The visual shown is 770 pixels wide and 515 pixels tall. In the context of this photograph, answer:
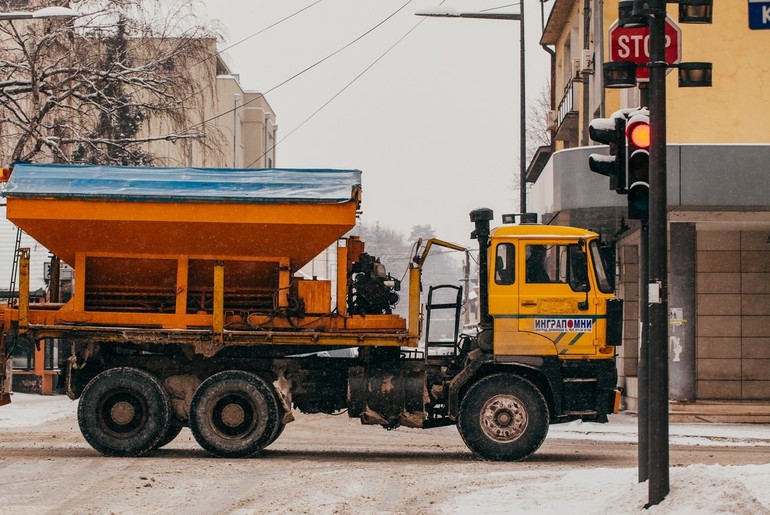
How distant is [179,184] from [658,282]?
25.3 ft

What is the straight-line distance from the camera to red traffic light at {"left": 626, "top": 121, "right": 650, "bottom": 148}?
1133 centimetres

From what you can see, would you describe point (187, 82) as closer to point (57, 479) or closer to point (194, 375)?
point (194, 375)

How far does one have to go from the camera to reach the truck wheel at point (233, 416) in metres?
16.2

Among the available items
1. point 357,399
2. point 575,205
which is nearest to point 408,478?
point 357,399

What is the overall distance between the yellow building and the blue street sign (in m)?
11.5

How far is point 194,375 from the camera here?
16.8m

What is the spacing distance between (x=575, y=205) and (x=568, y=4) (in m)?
11.6

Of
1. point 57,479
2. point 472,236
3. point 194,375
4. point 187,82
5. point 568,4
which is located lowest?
point 57,479

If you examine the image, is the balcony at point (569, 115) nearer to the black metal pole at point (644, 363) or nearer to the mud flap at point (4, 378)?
the mud flap at point (4, 378)

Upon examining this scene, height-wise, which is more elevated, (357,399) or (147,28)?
(147,28)

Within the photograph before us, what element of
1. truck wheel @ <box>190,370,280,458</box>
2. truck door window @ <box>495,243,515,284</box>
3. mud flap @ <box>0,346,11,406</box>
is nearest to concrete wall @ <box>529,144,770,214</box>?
truck door window @ <box>495,243,515,284</box>

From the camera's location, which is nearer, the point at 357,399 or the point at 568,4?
the point at 357,399

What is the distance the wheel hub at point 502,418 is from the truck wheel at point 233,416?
2.73 metres

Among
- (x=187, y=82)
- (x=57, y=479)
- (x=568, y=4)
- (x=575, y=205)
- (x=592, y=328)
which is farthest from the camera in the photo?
(x=568, y=4)
